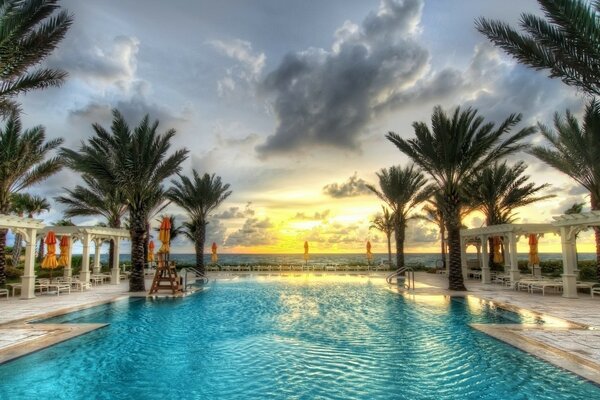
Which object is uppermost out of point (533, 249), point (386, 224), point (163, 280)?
point (386, 224)

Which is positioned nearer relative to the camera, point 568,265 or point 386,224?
point 568,265

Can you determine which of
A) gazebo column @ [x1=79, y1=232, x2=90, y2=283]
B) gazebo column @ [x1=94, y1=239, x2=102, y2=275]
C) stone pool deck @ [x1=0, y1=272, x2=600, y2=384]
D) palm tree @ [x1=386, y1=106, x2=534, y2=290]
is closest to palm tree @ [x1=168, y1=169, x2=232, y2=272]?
gazebo column @ [x1=94, y1=239, x2=102, y2=275]

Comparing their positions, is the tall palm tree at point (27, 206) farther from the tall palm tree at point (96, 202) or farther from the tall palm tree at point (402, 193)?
the tall palm tree at point (402, 193)

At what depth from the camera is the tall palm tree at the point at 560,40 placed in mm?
8703

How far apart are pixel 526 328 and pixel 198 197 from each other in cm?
2517

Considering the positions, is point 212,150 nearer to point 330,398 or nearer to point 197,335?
point 197,335

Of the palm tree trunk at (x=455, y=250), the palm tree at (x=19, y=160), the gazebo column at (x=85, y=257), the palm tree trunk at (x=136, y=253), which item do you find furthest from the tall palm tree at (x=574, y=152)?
the palm tree at (x=19, y=160)

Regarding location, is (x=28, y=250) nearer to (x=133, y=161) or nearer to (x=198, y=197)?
(x=133, y=161)

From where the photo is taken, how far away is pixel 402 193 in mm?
31125

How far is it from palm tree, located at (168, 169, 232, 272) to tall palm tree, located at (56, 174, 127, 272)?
410 centimetres

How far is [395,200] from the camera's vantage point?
3158 cm

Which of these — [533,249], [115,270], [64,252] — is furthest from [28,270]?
[533,249]

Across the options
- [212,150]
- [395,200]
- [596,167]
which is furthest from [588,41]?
[395,200]

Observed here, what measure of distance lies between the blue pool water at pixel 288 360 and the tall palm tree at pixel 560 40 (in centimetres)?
732
